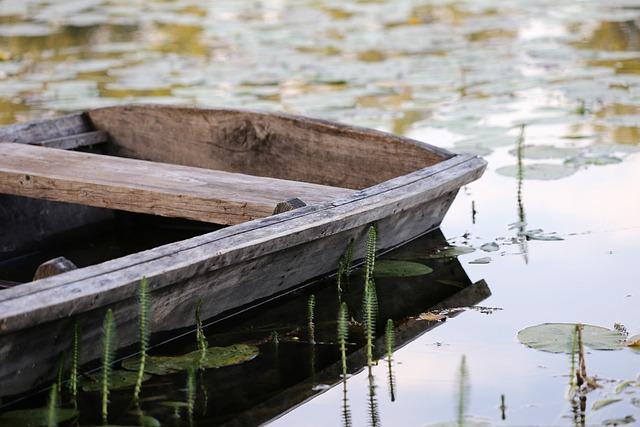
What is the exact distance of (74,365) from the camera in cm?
230

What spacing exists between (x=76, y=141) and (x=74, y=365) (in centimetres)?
171

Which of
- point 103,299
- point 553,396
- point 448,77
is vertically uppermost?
→ point 448,77

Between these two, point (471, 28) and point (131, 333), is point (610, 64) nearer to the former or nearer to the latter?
point (471, 28)

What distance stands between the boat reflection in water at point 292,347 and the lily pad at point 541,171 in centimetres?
93

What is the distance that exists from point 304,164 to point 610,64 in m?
3.56

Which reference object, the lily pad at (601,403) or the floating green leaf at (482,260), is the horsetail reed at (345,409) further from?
the floating green leaf at (482,260)

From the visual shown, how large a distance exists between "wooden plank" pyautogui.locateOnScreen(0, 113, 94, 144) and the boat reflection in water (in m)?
1.27

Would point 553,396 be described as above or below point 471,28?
below

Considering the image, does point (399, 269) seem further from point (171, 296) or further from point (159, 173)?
point (171, 296)

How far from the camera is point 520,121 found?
5227mm

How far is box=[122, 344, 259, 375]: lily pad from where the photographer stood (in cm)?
250

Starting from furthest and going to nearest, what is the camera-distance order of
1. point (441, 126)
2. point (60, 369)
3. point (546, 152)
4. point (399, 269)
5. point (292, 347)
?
point (441, 126), point (546, 152), point (399, 269), point (292, 347), point (60, 369)

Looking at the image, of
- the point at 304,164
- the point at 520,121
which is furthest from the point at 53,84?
the point at 304,164

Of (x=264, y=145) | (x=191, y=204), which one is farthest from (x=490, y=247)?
(x=191, y=204)
